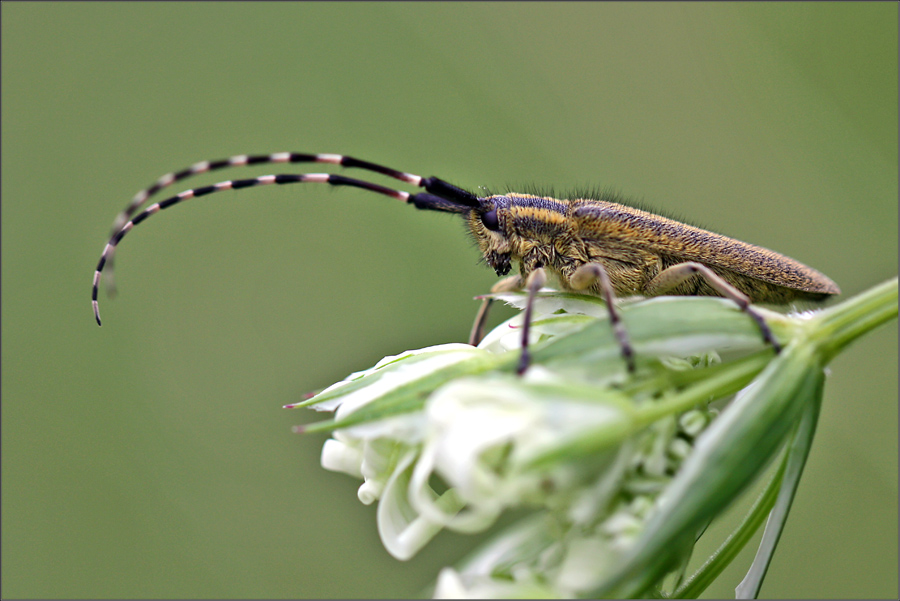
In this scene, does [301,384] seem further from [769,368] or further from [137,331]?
[769,368]

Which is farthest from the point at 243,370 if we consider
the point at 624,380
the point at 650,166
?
the point at 624,380

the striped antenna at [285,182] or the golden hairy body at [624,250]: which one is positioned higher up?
the striped antenna at [285,182]

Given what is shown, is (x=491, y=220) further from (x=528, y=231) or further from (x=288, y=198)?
(x=288, y=198)

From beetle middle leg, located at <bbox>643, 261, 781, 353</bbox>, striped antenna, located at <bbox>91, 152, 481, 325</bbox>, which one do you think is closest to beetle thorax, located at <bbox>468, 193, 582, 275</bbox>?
striped antenna, located at <bbox>91, 152, 481, 325</bbox>

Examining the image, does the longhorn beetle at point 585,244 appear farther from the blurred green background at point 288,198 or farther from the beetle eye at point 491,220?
the blurred green background at point 288,198

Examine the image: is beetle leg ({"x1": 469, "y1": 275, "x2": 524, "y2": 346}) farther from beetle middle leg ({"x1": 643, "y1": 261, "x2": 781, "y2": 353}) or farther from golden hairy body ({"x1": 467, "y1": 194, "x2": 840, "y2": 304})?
beetle middle leg ({"x1": 643, "y1": 261, "x2": 781, "y2": 353})

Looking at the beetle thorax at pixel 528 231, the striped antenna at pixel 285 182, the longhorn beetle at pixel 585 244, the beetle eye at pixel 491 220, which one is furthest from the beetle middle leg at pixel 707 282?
the striped antenna at pixel 285 182
